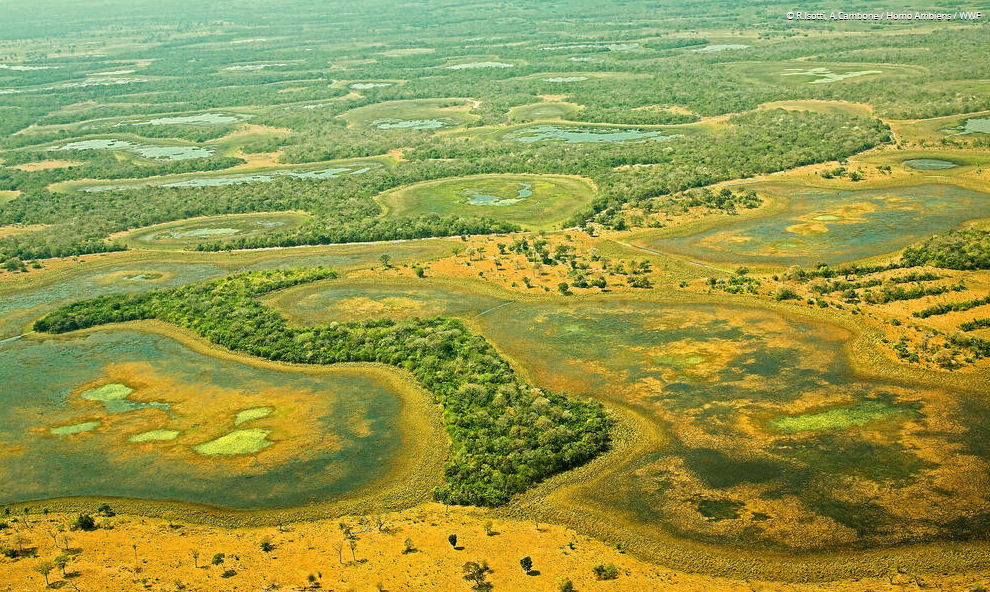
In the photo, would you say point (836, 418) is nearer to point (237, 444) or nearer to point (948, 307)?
point (948, 307)

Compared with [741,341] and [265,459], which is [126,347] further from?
[741,341]

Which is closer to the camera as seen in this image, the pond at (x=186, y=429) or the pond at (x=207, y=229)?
the pond at (x=186, y=429)

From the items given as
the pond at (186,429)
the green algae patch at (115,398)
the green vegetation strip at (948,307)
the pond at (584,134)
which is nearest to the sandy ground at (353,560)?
the pond at (186,429)

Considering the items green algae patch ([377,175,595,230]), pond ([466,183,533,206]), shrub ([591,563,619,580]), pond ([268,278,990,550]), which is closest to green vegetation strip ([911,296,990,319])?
pond ([268,278,990,550])

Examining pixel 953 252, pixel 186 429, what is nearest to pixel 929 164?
pixel 953 252

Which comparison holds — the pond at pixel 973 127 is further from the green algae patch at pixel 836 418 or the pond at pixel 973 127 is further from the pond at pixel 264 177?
the pond at pixel 264 177
